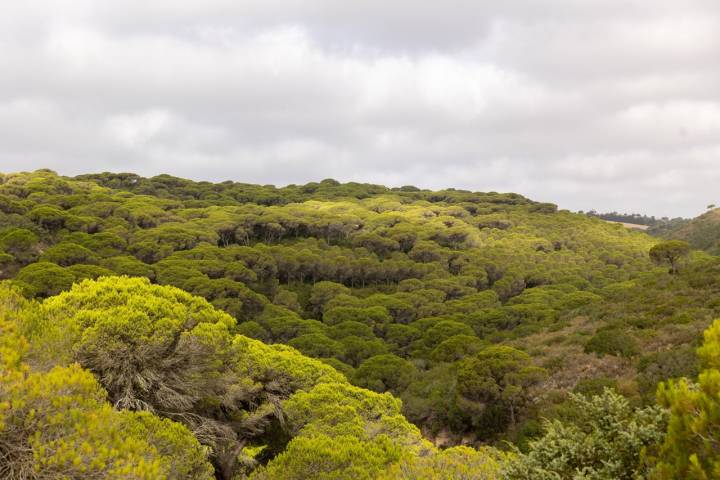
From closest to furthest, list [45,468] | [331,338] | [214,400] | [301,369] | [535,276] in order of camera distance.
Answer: [45,468] → [214,400] → [301,369] → [331,338] → [535,276]

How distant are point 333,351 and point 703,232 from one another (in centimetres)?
9366

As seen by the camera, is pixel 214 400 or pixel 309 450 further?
pixel 214 400

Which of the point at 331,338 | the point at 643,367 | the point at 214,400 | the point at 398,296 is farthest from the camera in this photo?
the point at 398,296

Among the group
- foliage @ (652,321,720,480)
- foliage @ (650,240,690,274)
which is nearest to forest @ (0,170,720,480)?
foliage @ (652,321,720,480)

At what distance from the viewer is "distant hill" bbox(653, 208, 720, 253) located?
3563 inches

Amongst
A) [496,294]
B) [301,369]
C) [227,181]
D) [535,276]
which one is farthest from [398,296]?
[227,181]

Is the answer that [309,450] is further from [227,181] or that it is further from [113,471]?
[227,181]

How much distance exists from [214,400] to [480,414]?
49.8 feet

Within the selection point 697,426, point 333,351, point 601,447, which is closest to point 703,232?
point 333,351

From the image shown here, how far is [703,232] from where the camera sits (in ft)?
323

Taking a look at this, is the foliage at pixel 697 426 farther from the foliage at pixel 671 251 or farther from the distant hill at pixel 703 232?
the distant hill at pixel 703 232

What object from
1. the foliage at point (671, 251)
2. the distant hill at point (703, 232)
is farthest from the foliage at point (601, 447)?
the distant hill at point (703, 232)

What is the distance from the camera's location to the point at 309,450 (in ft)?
35.4

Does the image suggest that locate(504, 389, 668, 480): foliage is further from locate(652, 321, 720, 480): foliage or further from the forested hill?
the forested hill
